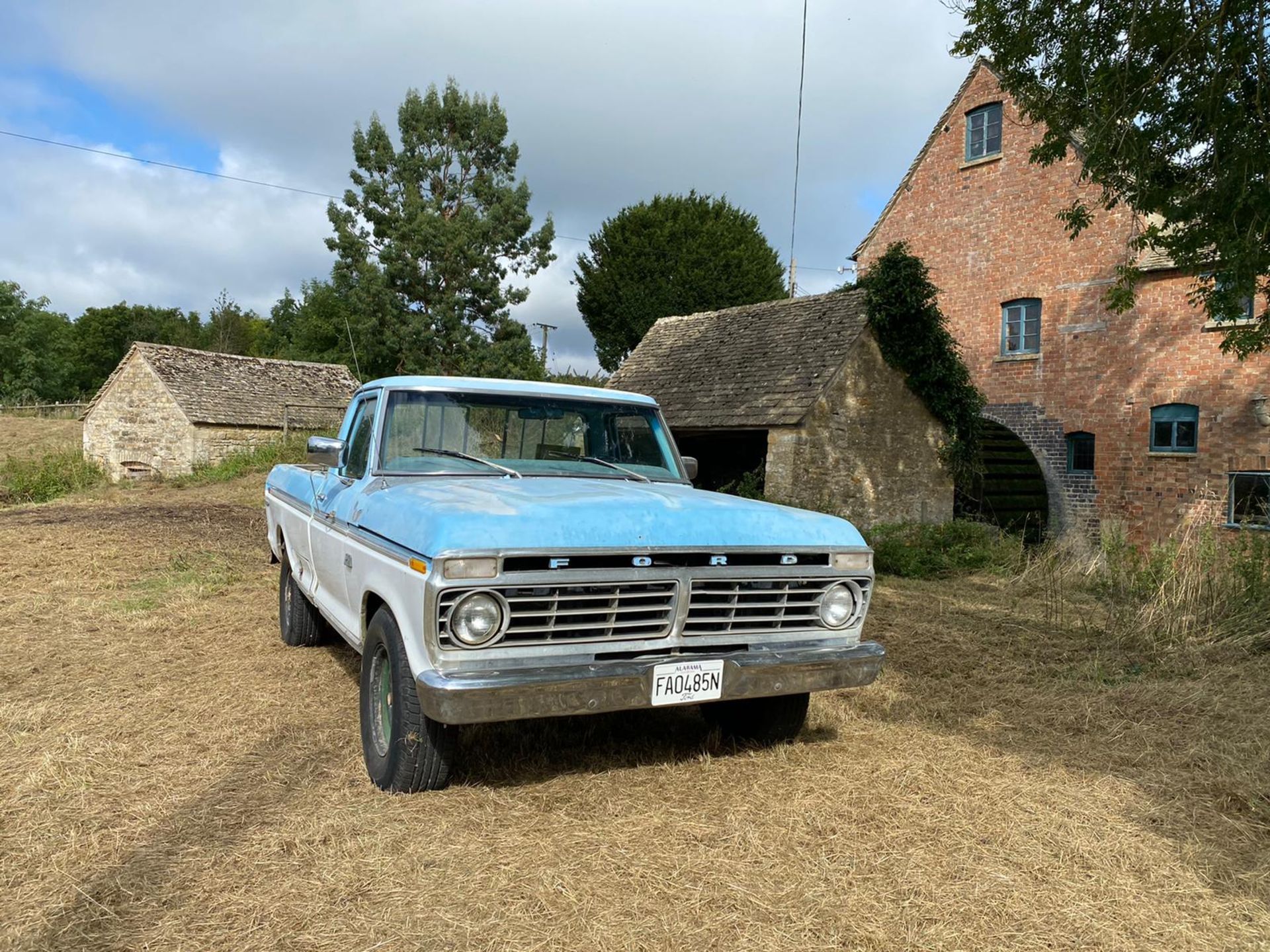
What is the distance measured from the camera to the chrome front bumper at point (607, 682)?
338cm

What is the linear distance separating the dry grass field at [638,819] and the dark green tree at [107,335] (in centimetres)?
7059

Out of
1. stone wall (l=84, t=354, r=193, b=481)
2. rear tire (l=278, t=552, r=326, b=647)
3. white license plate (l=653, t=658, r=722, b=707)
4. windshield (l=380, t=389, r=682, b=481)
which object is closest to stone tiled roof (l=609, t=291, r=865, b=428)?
rear tire (l=278, t=552, r=326, b=647)

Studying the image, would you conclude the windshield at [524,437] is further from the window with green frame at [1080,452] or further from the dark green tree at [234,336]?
the dark green tree at [234,336]

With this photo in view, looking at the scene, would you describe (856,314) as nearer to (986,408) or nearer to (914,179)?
(986,408)

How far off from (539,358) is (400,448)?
122ft

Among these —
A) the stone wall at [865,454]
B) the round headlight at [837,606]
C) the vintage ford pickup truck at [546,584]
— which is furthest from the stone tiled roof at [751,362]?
the round headlight at [837,606]

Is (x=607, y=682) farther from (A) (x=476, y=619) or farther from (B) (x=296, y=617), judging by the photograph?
(B) (x=296, y=617)

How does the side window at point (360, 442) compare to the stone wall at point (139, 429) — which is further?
the stone wall at point (139, 429)

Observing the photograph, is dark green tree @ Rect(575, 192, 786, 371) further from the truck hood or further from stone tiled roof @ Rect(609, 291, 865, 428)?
the truck hood

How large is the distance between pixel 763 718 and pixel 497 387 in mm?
2274

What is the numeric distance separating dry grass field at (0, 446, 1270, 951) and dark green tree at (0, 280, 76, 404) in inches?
2557

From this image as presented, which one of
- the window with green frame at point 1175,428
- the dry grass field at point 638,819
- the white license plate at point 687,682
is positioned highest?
the window with green frame at point 1175,428

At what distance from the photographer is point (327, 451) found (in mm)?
5344

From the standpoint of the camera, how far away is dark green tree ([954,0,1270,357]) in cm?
790
